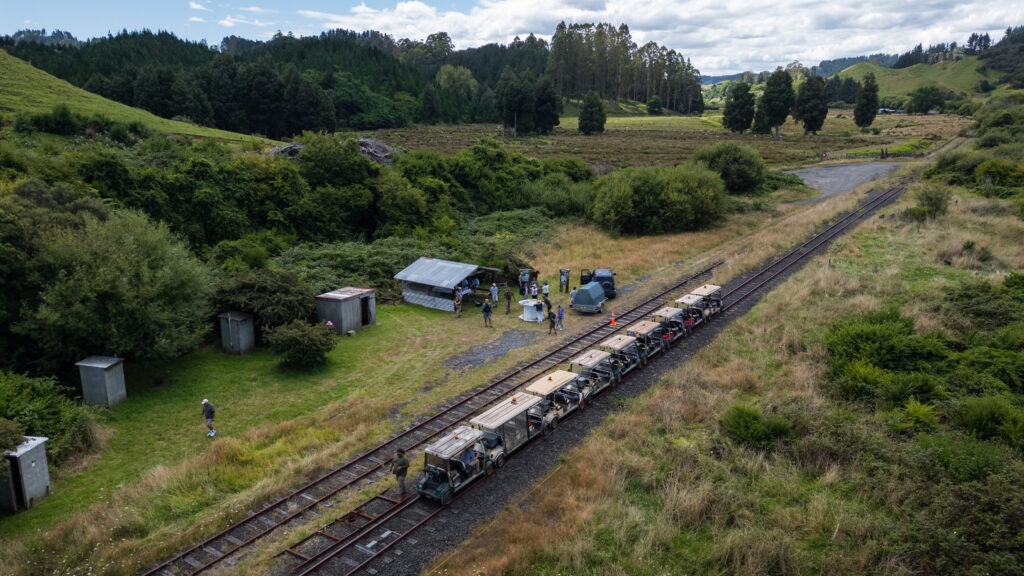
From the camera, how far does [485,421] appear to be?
611 inches

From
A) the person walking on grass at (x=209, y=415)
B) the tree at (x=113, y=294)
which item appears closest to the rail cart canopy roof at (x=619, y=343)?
the person walking on grass at (x=209, y=415)

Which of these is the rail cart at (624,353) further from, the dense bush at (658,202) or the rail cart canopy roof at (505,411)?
the dense bush at (658,202)

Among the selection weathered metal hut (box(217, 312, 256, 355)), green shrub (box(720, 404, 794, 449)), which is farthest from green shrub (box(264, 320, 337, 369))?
green shrub (box(720, 404, 794, 449))

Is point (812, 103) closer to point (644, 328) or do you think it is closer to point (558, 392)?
point (644, 328)

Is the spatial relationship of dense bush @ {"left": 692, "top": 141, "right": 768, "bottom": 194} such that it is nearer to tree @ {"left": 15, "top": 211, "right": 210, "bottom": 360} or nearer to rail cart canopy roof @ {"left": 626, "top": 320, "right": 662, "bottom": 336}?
rail cart canopy roof @ {"left": 626, "top": 320, "right": 662, "bottom": 336}

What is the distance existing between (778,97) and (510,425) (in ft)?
347

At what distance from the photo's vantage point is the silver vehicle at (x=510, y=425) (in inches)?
613

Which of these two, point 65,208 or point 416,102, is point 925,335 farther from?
point 416,102

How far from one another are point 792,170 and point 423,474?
246 feet

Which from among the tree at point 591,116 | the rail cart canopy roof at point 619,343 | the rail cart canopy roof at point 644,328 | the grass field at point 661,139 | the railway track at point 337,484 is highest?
the tree at point 591,116

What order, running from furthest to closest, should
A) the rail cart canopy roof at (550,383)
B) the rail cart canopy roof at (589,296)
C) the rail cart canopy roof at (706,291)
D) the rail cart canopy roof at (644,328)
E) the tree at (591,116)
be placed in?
the tree at (591,116) < the rail cart canopy roof at (589,296) < the rail cart canopy roof at (706,291) < the rail cart canopy roof at (644,328) < the rail cart canopy roof at (550,383)

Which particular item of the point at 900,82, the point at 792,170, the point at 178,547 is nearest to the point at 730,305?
the point at 178,547

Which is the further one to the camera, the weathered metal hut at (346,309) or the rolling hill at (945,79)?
the rolling hill at (945,79)

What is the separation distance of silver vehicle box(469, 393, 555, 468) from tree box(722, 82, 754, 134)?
107 m
